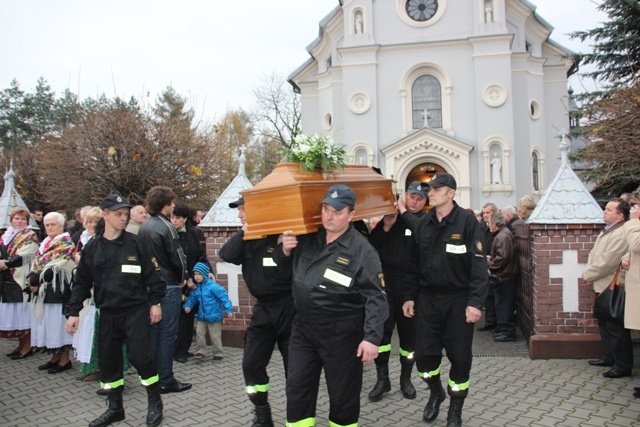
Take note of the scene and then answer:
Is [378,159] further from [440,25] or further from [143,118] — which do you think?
[143,118]

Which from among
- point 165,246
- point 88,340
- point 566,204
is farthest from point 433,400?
point 88,340

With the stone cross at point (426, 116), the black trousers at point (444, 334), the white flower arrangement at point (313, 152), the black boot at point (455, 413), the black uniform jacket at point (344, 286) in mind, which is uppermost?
the stone cross at point (426, 116)

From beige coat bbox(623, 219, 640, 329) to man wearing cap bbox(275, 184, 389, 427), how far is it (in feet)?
9.60

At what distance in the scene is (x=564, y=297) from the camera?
265 inches

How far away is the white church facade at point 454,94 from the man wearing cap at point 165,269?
20.2 m

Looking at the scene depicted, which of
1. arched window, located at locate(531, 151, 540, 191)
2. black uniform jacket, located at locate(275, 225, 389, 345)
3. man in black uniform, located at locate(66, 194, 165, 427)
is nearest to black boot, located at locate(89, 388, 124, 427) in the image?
man in black uniform, located at locate(66, 194, 165, 427)

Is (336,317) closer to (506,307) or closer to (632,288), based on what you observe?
(632,288)

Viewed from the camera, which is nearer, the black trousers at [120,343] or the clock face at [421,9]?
the black trousers at [120,343]

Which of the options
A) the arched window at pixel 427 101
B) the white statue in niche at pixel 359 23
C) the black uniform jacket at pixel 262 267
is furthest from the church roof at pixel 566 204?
the white statue in niche at pixel 359 23

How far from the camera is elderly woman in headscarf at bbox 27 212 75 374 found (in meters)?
6.85

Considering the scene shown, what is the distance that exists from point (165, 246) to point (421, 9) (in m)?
23.6

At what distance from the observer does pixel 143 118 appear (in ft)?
55.3

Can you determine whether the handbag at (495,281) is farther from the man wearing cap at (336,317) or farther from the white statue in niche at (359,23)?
the white statue in niche at (359,23)

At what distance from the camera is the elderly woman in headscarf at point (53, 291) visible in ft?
22.5
